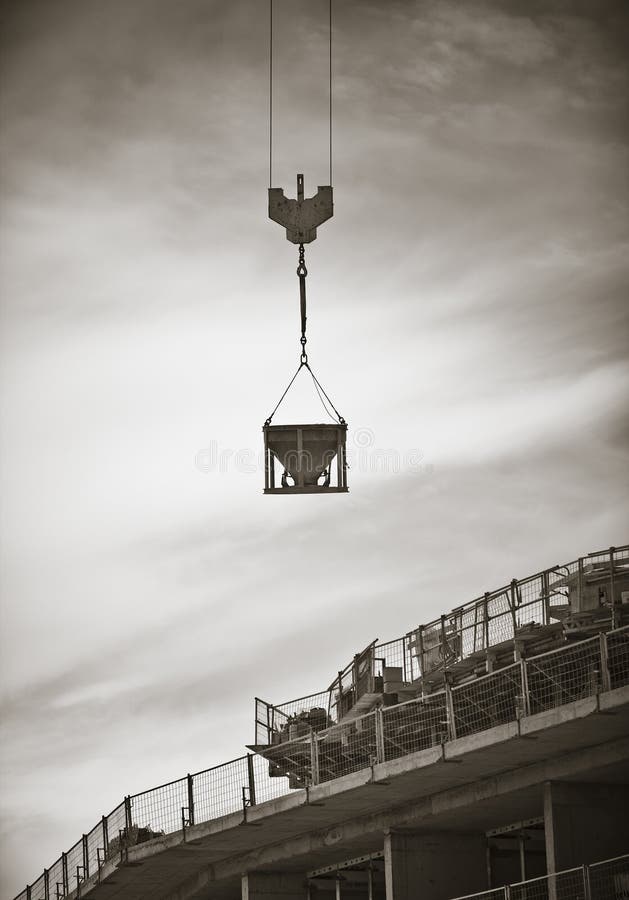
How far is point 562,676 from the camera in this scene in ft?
88.5

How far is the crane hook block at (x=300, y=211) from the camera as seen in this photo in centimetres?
2978

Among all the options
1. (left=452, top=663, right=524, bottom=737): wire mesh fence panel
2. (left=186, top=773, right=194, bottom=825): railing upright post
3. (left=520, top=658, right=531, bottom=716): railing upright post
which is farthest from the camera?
(left=186, top=773, right=194, bottom=825): railing upright post

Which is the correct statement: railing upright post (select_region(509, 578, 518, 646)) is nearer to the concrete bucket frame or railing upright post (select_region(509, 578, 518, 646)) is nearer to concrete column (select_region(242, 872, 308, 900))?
the concrete bucket frame

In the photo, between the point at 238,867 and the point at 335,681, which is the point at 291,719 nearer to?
the point at 335,681

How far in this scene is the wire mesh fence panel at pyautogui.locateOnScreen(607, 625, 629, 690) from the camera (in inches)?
993

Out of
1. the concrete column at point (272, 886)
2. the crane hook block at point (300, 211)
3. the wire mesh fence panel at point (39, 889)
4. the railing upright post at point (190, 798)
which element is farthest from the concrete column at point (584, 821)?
the wire mesh fence panel at point (39, 889)

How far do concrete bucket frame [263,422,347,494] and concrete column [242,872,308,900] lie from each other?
1269 cm

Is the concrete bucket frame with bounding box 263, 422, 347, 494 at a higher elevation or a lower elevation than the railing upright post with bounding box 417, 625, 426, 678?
higher

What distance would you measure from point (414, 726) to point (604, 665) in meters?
5.69

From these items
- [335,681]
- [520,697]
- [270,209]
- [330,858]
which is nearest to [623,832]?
[520,697]

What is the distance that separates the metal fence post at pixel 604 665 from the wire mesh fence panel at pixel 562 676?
1.59ft

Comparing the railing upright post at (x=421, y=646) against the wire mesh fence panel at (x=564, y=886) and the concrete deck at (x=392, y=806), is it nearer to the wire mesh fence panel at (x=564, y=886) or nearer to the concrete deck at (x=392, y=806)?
the concrete deck at (x=392, y=806)

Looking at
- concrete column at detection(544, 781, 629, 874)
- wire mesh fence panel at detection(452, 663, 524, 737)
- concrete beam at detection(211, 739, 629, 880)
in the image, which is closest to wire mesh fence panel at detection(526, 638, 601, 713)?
wire mesh fence panel at detection(452, 663, 524, 737)

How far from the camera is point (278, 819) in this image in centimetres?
3309
